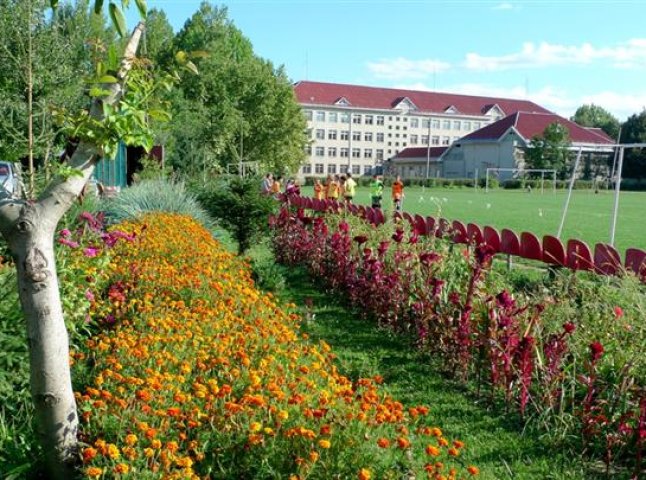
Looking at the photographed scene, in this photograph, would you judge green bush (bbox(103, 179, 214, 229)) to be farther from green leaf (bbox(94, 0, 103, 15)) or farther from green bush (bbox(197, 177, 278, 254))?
green leaf (bbox(94, 0, 103, 15))

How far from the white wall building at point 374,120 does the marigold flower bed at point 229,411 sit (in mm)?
101326

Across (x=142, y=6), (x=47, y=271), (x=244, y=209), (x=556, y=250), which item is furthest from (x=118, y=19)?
(x=244, y=209)

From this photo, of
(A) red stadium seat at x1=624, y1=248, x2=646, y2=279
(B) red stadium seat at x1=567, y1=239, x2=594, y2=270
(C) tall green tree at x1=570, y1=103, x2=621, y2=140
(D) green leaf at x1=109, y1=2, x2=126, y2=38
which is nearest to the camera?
(D) green leaf at x1=109, y1=2, x2=126, y2=38

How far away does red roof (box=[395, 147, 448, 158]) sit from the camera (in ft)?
315

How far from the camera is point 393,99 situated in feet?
367

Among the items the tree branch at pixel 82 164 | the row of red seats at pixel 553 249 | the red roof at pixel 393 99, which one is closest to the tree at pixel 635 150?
the red roof at pixel 393 99

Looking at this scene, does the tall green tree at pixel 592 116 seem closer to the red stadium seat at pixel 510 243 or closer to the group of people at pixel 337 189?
the group of people at pixel 337 189

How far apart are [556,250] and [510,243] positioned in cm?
126

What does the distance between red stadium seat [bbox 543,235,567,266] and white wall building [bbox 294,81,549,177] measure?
316 feet

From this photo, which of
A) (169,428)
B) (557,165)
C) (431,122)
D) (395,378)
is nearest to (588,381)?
(395,378)

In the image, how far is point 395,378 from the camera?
560 cm

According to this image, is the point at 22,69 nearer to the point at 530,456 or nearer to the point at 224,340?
the point at 224,340

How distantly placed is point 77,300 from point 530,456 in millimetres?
3222

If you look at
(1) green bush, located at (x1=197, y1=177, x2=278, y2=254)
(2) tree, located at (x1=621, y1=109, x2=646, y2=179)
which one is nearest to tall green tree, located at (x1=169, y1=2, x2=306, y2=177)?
(1) green bush, located at (x1=197, y1=177, x2=278, y2=254)
